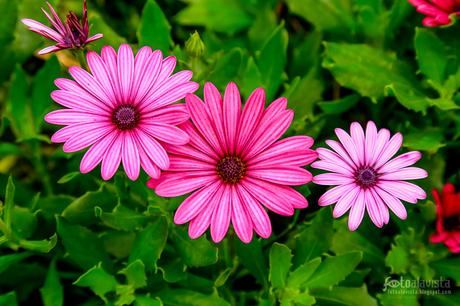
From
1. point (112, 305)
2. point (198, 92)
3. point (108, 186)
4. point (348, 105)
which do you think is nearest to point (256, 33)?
point (348, 105)

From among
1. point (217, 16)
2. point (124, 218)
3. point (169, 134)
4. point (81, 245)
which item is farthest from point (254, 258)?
point (217, 16)

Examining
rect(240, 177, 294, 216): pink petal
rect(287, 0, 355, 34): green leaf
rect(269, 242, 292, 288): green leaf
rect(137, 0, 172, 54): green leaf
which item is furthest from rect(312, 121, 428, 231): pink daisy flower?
rect(287, 0, 355, 34): green leaf

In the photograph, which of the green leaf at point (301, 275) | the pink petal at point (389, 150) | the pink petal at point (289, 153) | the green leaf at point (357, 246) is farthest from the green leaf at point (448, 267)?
the pink petal at point (289, 153)

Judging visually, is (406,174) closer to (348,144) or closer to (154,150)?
(348,144)

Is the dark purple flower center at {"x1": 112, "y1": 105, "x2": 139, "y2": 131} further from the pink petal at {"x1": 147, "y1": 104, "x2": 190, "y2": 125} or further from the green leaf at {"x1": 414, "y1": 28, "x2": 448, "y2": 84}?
the green leaf at {"x1": 414, "y1": 28, "x2": 448, "y2": 84}

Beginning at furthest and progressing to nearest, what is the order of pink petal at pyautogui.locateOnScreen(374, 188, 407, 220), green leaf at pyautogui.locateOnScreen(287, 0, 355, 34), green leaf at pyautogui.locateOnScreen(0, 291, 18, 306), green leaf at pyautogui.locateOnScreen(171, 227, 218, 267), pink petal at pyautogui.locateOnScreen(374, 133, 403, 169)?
green leaf at pyautogui.locateOnScreen(287, 0, 355, 34), green leaf at pyautogui.locateOnScreen(0, 291, 18, 306), green leaf at pyautogui.locateOnScreen(171, 227, 218, 267), pink petal at pyautogui.locateOnScreen(374, 133, 403, 169), pink petal at pyautogui.locateOnScreen(374, 188, 407, 220)

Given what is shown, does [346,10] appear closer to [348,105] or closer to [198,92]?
[348,105]

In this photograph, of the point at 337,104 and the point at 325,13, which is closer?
the point at 337,104
